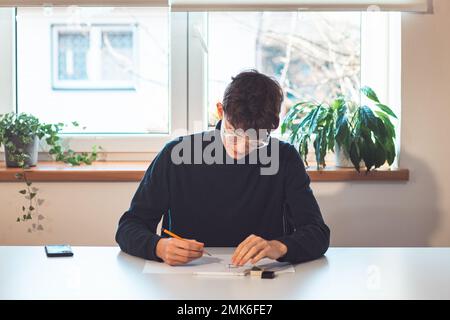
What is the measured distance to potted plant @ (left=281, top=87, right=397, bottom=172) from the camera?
3.09 meters

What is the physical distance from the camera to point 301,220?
7.29 feet

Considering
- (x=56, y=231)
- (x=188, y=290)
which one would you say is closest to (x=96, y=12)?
(x=56, y=231)

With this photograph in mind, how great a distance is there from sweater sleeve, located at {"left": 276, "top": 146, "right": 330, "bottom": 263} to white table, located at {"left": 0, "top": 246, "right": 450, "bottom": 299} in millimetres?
40

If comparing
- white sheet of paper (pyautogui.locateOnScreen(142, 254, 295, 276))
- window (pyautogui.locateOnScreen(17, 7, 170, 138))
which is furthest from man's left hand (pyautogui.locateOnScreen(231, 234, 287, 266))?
window (pyautogui.locateOnScreen(17, 7, 170, 138))

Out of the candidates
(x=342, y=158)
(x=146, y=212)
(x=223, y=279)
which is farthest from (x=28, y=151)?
(x=223, y=279)

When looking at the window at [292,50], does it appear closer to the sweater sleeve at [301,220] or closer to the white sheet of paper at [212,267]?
the sweater sleeve at [301,220]

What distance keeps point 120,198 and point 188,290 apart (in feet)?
4.98

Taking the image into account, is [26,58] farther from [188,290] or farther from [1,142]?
[188,290]

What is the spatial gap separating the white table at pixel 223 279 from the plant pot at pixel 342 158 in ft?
3.65

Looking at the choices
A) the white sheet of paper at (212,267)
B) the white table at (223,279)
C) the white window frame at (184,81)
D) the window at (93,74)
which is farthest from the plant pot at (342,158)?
the white sheet of paper at (212,267)

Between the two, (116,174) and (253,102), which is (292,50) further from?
(253,102)

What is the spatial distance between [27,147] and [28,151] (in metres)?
0.02

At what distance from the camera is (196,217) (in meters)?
2.29
